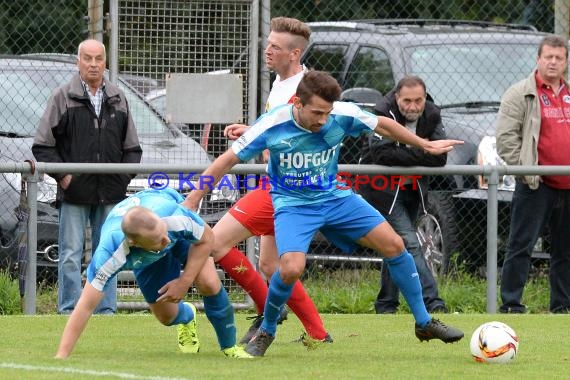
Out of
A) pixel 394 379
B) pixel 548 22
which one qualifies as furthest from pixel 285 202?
pixel 548 22

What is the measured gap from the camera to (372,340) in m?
9.00

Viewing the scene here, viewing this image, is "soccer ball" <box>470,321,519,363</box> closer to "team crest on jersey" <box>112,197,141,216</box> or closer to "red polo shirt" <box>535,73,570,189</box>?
"team crest on jersey" <box>112,197,141,216</box>

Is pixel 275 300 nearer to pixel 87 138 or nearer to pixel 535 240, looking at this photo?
pixel 87 138

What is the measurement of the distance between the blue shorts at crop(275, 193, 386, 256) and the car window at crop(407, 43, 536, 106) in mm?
4254

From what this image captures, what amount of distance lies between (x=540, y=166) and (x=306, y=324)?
8.80 ft

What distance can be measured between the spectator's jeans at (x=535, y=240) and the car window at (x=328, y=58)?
2.59 meters

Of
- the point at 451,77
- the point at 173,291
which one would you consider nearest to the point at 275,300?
the point at 173,291

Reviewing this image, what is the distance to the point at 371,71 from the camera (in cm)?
1265

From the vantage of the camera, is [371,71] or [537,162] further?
[371,71]

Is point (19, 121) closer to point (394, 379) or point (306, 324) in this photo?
point (306, 324)

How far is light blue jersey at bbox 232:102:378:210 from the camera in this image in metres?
8.07

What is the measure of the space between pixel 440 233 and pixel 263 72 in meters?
1.98

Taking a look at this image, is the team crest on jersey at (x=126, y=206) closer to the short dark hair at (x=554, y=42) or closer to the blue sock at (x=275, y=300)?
the blue sock at (x=275, y=300)

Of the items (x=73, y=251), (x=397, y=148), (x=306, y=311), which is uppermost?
(x=397, y=148)
